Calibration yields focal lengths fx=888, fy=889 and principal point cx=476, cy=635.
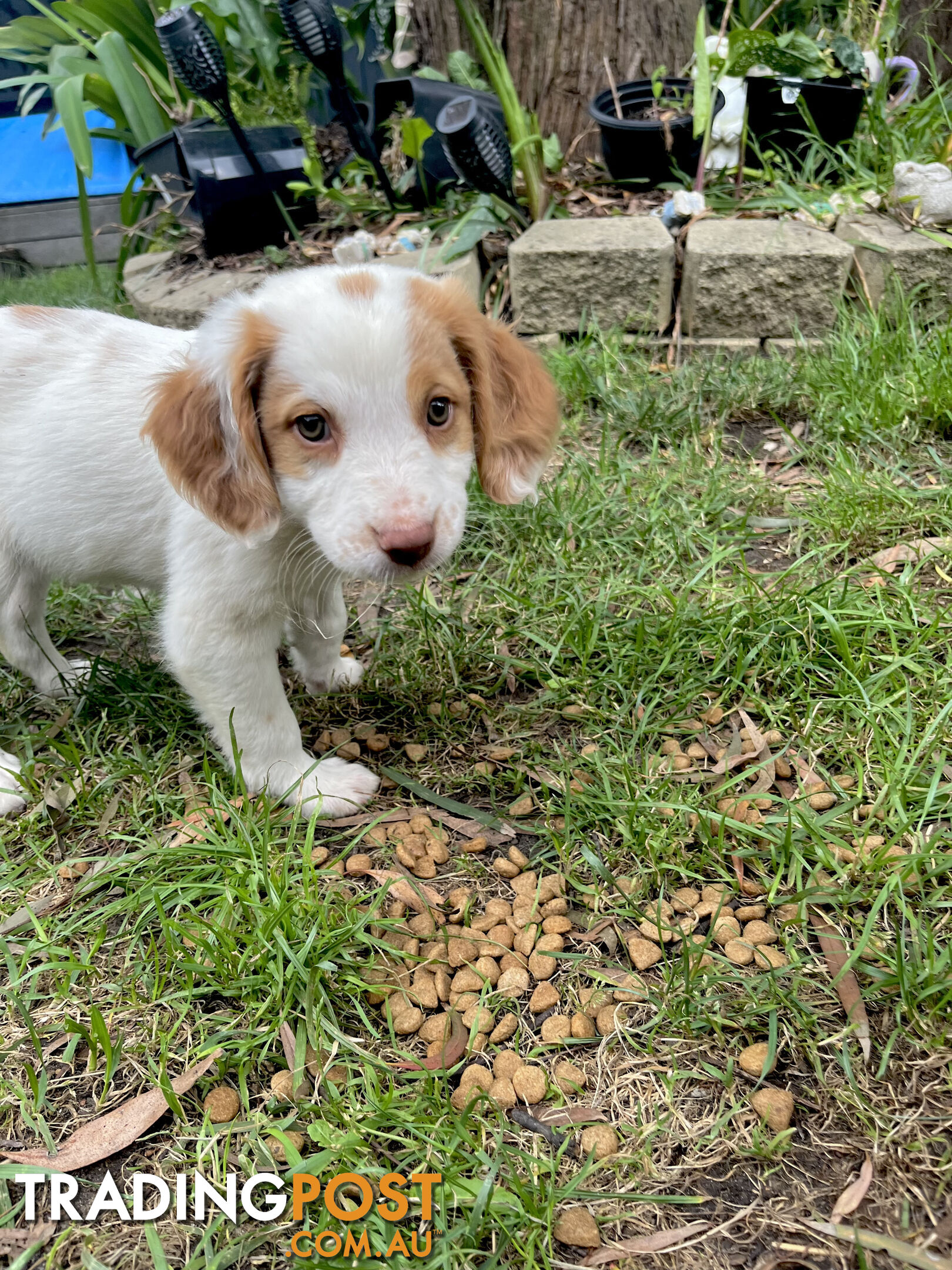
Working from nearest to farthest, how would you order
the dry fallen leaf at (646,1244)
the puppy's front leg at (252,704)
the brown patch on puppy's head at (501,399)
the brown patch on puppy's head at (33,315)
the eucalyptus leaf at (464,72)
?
the dry fallen leaf at (646,1244) < the brown patch on puppy's head at (501,399) < the puppy's front leg at (252,704) < the brown patch on puppy's head at (33,315) < the eucalyptus leaf at (464,72)

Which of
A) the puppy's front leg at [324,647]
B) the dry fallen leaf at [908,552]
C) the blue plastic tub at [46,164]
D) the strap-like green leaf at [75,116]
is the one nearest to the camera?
the puppy's front leg at [324,647]

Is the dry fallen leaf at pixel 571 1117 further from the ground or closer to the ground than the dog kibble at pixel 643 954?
closer to the ground

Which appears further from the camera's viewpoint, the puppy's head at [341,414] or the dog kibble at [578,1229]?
the puppy's head at [341,414]

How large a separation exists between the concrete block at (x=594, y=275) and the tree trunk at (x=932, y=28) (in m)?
2.40

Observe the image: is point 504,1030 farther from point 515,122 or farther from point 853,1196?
point 515,122

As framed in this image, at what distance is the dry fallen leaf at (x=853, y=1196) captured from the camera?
1413 millimetres

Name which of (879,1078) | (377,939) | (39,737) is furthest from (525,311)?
(879,1078)

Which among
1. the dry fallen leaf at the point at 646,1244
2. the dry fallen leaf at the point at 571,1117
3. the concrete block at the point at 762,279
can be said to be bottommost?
the dry fallen leaf at the point at 571,1117

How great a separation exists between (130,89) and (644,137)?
9.99 feet

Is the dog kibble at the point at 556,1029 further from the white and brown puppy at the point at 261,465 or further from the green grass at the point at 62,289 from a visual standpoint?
the green grass at the point at 62,289

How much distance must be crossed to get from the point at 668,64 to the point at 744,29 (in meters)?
0.81

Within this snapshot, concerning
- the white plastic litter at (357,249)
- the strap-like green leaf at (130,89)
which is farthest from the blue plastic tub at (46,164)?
the white plastic litter at (357,249)

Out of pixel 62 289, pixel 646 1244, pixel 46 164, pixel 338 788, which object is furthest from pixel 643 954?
pixel 46 164

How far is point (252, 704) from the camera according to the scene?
2.17m
